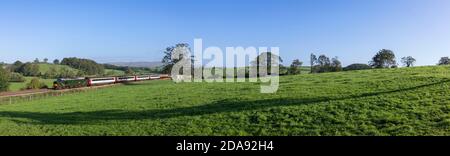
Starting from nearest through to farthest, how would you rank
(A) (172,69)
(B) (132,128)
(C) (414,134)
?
(C) (414,134) → (B) (132,128) → (A) (172,69)

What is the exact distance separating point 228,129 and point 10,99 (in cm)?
3610

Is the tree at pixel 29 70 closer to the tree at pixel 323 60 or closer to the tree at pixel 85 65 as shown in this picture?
the tree at pixel 85 65

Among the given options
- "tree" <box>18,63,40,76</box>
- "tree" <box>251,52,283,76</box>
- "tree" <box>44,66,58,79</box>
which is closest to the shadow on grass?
"tree" <box>251,52,283,76</box>

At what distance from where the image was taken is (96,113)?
2717cm

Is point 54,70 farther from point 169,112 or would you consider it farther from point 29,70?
point 169,112

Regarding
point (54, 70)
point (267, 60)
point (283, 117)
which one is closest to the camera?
point (283, 117)

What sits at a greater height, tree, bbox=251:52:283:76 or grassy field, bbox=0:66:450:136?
tree, bbox=251:52:283:76

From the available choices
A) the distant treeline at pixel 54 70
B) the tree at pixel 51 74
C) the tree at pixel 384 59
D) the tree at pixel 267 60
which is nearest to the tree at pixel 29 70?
the distant treeline at pixel 54 70

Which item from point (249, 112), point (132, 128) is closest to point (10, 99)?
point (132, 128)

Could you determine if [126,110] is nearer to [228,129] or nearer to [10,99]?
[228,129]

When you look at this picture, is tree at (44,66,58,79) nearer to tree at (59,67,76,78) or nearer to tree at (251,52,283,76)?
tree at (59,67,76,78)

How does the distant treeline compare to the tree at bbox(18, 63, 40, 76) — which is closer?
the distant treeline

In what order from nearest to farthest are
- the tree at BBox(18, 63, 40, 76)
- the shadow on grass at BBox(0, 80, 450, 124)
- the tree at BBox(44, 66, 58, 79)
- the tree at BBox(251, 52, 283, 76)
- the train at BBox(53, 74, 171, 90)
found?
the shadow on grass at BBox(0, 80, 450, 124)
the train at BBox(53, 74, 171, 90)
the tree at BBox(251, 52, 283, 76)
the tree at BBox(44, 66, 58, 79)
the tree at BBox(18, 63, 40, 76)

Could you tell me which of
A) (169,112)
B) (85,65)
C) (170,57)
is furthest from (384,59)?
(85,65)
